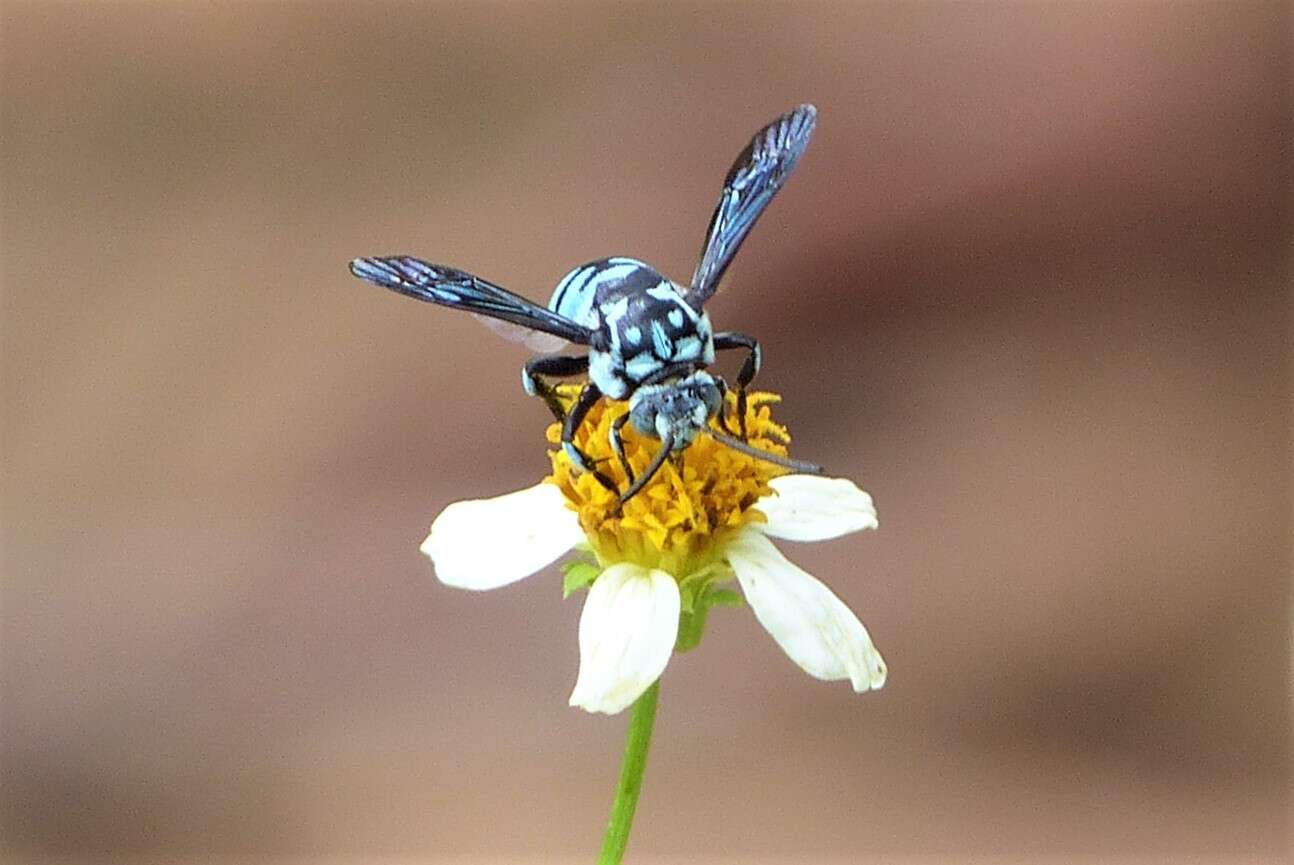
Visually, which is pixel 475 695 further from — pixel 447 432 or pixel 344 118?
pixel 344 118

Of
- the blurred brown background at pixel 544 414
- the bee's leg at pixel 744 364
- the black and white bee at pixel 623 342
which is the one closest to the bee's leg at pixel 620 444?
the black and white bee at pixel 623 342

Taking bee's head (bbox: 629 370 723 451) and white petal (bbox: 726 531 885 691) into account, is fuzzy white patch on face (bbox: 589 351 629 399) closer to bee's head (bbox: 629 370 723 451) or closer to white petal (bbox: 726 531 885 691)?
bee's head (bbox: 629 370 723 451)

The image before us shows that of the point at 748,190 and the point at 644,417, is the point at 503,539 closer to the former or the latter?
the point at 644,417

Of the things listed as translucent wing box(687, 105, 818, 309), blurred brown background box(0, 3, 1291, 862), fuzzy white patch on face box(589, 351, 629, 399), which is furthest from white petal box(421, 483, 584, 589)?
blurred brown background box(0, 3, 1291, 862)

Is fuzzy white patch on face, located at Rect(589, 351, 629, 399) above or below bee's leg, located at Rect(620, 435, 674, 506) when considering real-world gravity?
above

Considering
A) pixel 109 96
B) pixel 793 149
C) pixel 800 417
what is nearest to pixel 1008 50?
pixel 800 417
